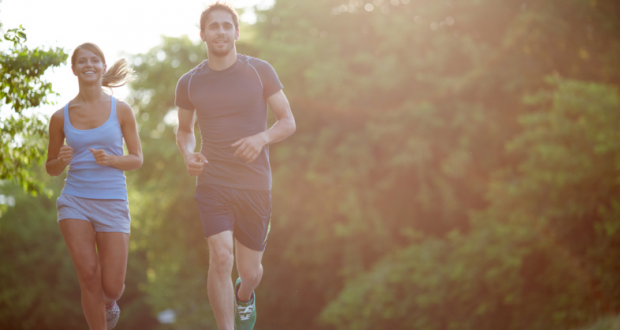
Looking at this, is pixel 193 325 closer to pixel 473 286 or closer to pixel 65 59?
Answer: pixel 473 286

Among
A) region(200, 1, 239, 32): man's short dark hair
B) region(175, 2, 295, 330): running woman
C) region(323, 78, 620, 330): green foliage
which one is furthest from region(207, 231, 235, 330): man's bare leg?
region(323, 78, 620, 330): green foliage

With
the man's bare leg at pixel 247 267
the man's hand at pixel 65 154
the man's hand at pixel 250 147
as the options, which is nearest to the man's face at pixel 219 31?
the man's hand at pixel 250 147

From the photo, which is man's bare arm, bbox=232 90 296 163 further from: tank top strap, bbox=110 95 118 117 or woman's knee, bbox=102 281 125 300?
woman's knee, bbox=102 281 125 300

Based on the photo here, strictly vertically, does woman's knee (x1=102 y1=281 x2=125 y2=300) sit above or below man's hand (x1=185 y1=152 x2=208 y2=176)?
below

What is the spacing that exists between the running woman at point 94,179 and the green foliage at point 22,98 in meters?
1.11

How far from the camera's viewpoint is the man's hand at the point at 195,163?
3873 millimetres

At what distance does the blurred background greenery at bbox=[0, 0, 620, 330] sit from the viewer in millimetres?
12812

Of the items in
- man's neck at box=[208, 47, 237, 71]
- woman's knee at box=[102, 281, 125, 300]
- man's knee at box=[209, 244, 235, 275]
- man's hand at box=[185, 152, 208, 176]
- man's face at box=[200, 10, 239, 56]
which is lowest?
woman's knee at box=[102, 281, 125, 300]

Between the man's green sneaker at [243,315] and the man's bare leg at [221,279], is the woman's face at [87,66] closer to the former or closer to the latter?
the man's bare leg at [221,279]

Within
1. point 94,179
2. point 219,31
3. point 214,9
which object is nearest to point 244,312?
point 94,179

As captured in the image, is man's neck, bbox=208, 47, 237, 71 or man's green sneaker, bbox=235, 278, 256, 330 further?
man's green sneaker, bbox=235, 278, 256, 330

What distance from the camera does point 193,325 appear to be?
2003 centimetres

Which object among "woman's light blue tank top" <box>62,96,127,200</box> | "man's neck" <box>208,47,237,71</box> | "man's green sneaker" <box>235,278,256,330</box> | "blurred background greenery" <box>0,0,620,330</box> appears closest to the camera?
"woman's light blue tank top" <box>62,96,127,200</box>

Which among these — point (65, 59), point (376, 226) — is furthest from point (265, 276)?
point (65, 59)
